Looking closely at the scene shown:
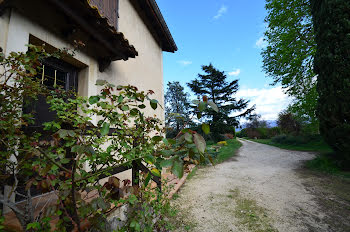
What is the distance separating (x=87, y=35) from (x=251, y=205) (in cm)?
434

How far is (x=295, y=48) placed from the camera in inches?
294

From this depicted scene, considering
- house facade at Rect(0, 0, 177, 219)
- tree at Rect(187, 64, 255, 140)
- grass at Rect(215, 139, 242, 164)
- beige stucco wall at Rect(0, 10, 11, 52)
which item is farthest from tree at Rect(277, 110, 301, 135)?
beige stucco wall at Rect(0, 10, 11, 52)

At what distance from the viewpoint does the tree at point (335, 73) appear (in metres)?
4.57

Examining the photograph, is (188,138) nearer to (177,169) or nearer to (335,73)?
(177,169)

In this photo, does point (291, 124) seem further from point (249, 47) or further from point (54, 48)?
point (54, 48)

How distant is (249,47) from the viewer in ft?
42.1

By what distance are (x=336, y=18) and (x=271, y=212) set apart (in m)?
6.27

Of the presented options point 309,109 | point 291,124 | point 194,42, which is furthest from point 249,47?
point 291,124

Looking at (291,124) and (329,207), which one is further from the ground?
(291,124)

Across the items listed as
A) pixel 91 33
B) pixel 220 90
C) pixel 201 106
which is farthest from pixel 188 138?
pixel 220 90

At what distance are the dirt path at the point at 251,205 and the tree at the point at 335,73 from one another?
189 centimetres

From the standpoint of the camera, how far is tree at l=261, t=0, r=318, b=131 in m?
7.31

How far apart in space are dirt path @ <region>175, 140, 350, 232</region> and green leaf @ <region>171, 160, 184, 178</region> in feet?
7.27

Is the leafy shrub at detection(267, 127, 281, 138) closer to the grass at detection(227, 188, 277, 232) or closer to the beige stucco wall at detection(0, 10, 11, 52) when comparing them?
the grass at detection(227, 188, 277, 232)
